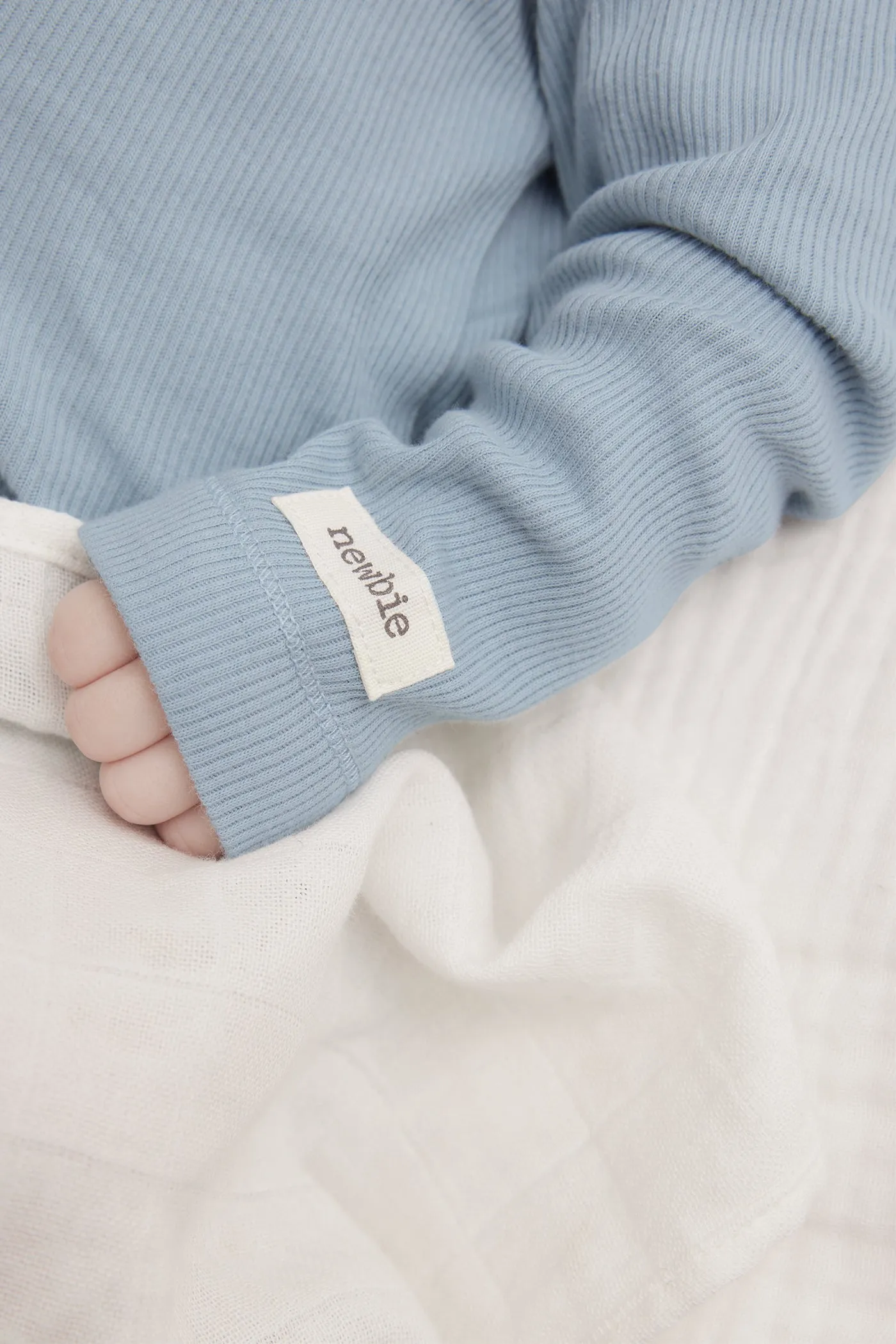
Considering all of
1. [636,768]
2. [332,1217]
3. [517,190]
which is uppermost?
[517,190]

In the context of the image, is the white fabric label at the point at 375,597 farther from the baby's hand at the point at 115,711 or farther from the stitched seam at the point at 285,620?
the baby's hand at the point at 115,711

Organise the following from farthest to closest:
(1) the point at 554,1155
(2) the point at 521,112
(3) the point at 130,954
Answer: (2) the point at 521,112 → (1) the point at 554,1155 → (3) the point at 130,954

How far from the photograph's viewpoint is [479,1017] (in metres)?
0.72

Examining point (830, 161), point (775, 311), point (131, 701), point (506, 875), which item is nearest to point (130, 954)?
point (131, 701)

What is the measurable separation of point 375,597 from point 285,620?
0.06 m

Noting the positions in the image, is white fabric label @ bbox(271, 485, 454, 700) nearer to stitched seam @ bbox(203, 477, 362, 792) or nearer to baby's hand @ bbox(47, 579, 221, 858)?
stitched seam @ bbox(203, 477, 362, 792)

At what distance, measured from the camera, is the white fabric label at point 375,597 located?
0.62m

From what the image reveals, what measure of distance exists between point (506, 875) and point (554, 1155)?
20 cm

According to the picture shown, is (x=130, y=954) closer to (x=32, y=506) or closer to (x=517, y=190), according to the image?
(x=32, y=506)

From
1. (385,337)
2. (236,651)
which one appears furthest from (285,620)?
(385,337)

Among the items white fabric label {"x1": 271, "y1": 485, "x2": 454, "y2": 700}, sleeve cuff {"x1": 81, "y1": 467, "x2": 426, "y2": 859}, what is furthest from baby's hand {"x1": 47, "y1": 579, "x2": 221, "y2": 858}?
white fabric label {"x1": 271, "y1": 485, "x2": 454, "y2": 700}

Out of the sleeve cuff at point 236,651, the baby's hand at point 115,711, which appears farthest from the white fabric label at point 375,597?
the baby's hand at point 115,711

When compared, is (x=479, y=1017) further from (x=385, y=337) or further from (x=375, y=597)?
(x=385, y=337)

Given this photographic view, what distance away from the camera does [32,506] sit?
0.67 metres
